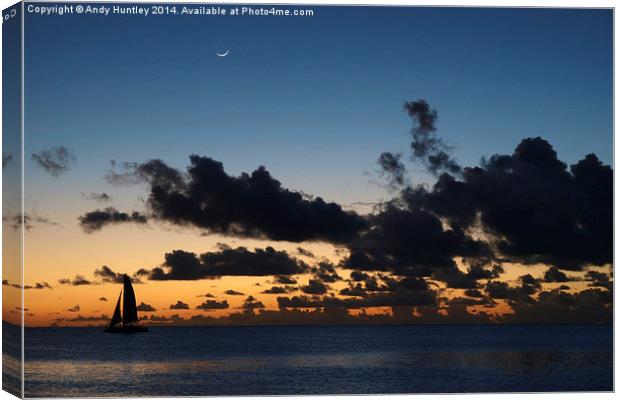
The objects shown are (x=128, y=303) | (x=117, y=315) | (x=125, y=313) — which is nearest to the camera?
(x=128, y=303)

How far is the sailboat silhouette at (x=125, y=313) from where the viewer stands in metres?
33.7

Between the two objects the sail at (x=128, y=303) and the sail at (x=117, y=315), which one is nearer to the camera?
the sail at (x=128, y=303)

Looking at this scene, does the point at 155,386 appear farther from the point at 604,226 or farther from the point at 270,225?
the point at 604,226

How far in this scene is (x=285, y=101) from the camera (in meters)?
33.0

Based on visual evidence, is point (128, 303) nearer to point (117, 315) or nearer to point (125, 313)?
point (117, 315)

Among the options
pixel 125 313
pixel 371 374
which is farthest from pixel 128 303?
pixel 371 374

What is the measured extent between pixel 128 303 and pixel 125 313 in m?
1.92

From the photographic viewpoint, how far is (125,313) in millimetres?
36719

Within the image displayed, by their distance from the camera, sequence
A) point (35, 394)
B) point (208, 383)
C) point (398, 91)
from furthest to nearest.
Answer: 1. point (208, 383)
2. point (398, 91)
3. point (35, 394)

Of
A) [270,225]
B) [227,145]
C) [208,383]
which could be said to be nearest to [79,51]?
[227,145]

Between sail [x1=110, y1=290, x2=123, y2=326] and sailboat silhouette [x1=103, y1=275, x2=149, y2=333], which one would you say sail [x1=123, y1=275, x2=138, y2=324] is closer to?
sailboat silhouette [x1=103, y1=275, x2=149, y2=333]

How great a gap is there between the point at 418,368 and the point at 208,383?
259 inches

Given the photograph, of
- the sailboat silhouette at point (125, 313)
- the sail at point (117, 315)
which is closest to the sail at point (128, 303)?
the sailboat silhouette at point (125, 313)

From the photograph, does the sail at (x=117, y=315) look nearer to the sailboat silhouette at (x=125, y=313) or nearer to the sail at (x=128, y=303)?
the sailboat silhouette at (x=125, y=313)
